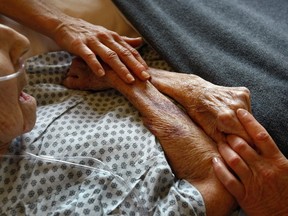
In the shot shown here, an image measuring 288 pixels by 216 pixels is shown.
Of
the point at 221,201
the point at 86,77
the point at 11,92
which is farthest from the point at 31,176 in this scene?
the point at 221,201

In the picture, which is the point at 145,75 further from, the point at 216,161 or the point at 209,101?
the point at 216,161

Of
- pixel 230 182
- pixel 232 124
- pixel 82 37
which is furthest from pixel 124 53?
pixel 230 182

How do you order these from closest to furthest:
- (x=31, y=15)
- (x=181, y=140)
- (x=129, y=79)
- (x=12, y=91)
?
(x=12, y=91)
(x=181, y=140)
(x=129, y=79)
(x=31, y=15)

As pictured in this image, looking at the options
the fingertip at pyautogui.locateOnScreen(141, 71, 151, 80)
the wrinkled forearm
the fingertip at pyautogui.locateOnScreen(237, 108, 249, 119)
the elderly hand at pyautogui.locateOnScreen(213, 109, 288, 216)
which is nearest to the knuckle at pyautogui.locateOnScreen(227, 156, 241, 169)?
the elderly hand at pyautogui.locateOnScreen(213, 109, 288, 216)

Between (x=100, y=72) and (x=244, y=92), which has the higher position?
(x=244, y=92)

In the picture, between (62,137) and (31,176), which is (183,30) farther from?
(31,176)

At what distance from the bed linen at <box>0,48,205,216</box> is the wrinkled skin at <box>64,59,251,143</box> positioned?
0.14 meters

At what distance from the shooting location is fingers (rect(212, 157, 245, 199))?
97cm

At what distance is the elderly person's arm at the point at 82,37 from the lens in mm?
1180

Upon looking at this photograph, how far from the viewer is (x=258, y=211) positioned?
98cm

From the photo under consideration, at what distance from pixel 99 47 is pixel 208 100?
0.38 metres

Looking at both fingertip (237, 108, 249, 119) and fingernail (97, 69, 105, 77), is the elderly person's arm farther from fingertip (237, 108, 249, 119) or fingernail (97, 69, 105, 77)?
fingertip (237, 108, 249, 119)

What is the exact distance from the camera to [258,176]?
980mm

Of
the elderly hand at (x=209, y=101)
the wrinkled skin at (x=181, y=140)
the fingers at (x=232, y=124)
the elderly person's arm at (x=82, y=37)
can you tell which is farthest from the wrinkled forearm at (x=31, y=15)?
A: the fingers at (x=232, y=124)
